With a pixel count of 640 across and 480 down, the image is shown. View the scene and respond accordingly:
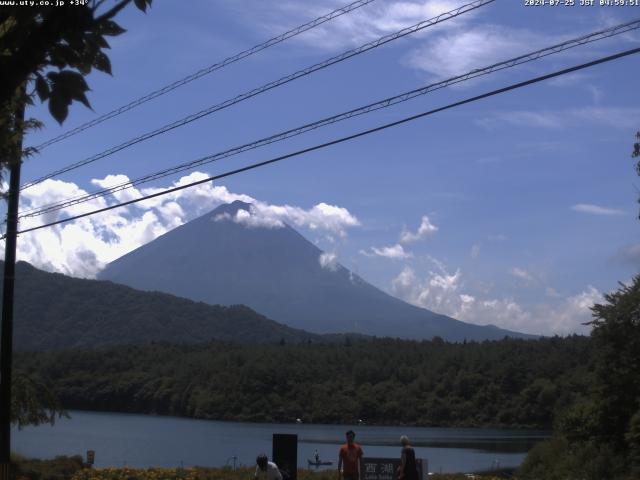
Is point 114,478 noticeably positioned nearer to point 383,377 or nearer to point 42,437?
point 42,437

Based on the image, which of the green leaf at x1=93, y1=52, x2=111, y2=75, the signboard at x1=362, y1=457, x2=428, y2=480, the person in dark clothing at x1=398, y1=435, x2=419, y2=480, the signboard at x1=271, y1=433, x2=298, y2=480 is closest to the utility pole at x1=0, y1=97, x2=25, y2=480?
the signboard at x1=271, y1=433, x2=298, y2=480

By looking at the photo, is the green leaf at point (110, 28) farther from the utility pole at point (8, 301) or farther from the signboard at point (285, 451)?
the utility pole at point (8, 301)

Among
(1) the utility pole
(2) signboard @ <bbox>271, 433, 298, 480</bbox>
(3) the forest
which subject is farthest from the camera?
(3) the forest

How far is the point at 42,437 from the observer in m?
66.2

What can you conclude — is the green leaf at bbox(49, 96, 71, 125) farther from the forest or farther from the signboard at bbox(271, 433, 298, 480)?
the forest

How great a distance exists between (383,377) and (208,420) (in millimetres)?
23525

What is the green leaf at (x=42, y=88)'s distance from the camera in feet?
11.9

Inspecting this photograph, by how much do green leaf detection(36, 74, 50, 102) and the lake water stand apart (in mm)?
33957

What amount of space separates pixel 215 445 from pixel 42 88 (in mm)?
61707

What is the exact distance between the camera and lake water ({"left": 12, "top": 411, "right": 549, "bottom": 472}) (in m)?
47.3

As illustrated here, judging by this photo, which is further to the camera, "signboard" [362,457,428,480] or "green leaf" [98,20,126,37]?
"signboard" [362,457,428,480]

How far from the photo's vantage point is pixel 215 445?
63031 mm

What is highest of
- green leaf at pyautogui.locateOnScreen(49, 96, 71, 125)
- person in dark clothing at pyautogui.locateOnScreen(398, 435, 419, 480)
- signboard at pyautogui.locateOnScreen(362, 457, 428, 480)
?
green leaf at pyautogui.locateOnScreen(49, 96, 71, 125)

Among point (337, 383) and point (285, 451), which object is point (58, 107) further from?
point (337, 383)
